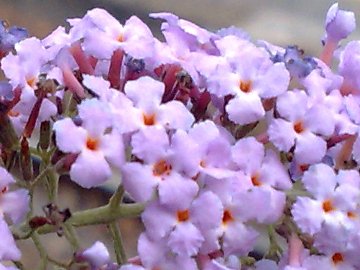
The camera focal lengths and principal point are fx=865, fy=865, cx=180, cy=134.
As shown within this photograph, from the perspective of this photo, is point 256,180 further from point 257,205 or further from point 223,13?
point 223,13

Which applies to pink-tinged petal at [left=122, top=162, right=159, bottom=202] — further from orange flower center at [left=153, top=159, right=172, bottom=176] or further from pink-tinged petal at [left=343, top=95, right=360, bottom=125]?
pink-tinged petal at [left=343, top=95, right=360, bottom=125]

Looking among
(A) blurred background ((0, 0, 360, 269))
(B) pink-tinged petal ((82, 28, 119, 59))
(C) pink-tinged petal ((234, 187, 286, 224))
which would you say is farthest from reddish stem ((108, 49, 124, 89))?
(A) blurred background ((0, 0, 360, 269))

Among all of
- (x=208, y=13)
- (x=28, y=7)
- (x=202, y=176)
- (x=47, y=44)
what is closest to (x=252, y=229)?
(x=202, y=176)

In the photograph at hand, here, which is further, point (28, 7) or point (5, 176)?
point (28, 7)

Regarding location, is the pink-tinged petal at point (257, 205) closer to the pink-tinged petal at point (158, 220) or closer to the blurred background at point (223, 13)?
the pink-tinged petal at point (158, 220)

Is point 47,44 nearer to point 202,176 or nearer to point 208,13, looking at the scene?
point 202,176

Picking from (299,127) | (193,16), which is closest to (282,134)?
(299,127)

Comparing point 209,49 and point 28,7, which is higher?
point 209,49
